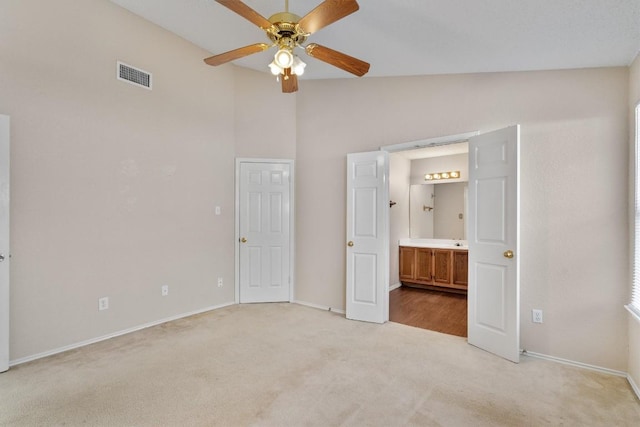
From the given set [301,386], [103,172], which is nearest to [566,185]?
[301,386]

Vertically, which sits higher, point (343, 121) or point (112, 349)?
point (343, 121)

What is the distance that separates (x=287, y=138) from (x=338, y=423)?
3611 mm

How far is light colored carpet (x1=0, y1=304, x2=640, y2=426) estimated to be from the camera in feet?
6.40

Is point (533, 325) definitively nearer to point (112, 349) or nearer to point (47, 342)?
point (112, 349)

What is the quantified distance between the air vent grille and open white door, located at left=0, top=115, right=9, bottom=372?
44.0 inches

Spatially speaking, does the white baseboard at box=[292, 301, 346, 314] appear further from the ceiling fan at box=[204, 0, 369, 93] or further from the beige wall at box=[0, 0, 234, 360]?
the ceiling fan at box=[204, 0, 369, 93]

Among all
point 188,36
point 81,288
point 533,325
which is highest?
point 188,36

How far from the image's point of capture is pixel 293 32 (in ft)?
6.73

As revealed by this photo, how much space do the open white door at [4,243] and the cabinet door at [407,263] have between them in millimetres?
5210

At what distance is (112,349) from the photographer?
2898 millimetres

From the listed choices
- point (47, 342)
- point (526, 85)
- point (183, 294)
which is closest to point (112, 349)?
point (47, 342)

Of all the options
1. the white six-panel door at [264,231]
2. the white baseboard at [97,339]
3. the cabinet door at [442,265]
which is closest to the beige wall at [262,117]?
the white six-panel door at [264,231]

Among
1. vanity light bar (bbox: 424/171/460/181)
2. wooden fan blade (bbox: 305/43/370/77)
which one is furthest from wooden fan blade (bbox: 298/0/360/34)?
vanity light bar (bbox: 424/171/460/181)

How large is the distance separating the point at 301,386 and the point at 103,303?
2.26 meters
